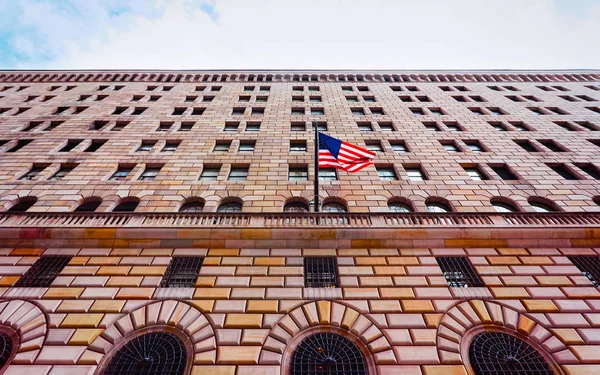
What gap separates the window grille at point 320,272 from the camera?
10.8m

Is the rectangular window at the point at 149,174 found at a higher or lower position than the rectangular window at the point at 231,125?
lower

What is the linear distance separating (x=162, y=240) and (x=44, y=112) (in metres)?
22.2

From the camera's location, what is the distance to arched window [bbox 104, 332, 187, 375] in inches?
325

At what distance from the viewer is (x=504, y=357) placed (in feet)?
27.6

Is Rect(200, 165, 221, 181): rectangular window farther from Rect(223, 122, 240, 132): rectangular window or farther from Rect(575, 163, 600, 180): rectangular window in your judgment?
Rect(575, 163, 600, 180): rectangular window

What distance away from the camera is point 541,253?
11734mm

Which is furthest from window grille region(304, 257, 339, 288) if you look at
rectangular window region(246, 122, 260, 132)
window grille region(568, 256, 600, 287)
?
rectangular window region(246, 122, 260, 132)

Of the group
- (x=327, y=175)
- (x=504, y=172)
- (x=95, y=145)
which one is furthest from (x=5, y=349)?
(x=504, y=172)

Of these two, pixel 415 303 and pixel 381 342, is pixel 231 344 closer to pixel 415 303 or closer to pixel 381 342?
pixel 381 342

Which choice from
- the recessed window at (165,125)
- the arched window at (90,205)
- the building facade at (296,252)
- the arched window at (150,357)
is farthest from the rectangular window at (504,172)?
the recessed window at (165,125)

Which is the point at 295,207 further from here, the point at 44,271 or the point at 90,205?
the point at 90,205

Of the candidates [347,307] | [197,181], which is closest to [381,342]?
[347,307]

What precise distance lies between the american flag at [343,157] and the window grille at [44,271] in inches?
451

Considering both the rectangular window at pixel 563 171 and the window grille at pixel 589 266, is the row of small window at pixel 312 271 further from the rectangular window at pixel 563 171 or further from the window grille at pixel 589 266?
the rectangular window at pixel 563 171
